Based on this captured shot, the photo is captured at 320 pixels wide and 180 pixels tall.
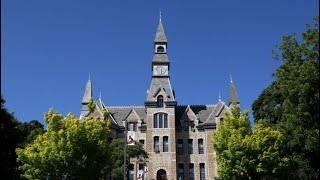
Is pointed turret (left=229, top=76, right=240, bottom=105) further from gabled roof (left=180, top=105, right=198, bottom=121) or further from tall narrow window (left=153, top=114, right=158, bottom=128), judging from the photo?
tall narrow window (left=153, top=114, right=158, bottom=128)

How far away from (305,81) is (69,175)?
17.2 m

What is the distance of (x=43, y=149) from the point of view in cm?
3306

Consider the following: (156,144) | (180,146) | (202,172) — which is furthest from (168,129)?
(202,172)

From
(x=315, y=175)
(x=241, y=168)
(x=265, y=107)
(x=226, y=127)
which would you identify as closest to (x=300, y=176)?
(x=315, y=175)

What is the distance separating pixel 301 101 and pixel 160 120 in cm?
2994

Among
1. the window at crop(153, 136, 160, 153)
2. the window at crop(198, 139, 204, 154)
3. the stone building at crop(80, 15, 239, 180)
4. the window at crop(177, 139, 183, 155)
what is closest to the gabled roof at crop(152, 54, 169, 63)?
the stone building at crop(80, 15, 239, 180)

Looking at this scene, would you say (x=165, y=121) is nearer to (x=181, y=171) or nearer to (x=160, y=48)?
(x=181, y=171)

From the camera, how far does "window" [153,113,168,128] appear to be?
60759 mm

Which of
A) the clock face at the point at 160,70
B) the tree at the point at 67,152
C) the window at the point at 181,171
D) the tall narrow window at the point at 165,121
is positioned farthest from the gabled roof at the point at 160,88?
the tree at the point at 67,152

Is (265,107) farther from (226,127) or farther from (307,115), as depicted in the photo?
(307,115)

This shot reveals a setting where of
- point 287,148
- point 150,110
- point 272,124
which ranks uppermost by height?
point 150,110

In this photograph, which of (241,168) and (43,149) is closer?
(43,149)

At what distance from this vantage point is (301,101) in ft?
107

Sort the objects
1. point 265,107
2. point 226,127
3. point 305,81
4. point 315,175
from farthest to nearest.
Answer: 1. point 265,107
2. point 226,127
3. point 315,175
4. point 305,81
